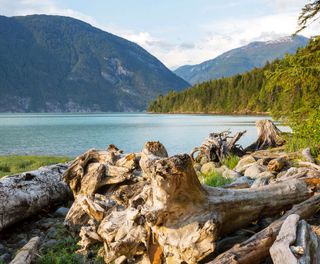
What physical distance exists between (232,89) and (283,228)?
469 ft

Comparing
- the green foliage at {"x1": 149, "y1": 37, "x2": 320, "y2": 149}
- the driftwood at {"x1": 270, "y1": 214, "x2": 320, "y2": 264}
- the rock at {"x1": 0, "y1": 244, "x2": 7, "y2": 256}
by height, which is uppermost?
the green foliage at {"x1": 149, "y1": 37, "x2": 320, "y2": 149}

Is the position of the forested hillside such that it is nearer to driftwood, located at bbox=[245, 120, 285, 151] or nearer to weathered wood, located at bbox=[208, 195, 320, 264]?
driftwood, located at bbox=[245, 120, 285, 151]

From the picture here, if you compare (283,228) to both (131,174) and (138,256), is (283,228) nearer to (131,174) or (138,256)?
(138,256)

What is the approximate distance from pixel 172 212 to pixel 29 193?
17.2ft

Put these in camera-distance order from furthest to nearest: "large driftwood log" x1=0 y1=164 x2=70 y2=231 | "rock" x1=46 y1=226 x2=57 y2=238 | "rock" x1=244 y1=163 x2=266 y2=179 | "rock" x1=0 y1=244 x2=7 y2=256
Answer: "rock" x1=244 y1=163 x2=266 y2=179, "large driftwood log" x1=0 y1=164 x2=70 y2=231, "rock" x1=46 y1=226 x2=57 y2=238, "rock" x1=0 y1=244 x2=7 y2=256

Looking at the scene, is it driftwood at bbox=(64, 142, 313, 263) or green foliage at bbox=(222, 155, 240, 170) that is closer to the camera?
driftwood at bbox=(64, 142, 313, 263)

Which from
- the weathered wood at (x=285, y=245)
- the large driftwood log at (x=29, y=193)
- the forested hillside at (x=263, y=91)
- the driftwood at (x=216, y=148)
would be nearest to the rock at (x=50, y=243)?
the large driftwood log at (x=29, y=193)

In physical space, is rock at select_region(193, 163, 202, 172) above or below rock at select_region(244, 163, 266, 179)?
below

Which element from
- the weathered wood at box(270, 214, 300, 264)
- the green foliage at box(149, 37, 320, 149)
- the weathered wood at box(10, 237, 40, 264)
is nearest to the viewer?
the weathered wood at box(270, 214, 300, 264)

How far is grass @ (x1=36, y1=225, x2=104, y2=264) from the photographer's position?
6969 millimetres

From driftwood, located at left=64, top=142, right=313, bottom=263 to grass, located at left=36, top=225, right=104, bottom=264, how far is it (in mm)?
230

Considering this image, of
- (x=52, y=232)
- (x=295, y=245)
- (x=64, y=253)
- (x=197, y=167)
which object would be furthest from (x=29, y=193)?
(x=197, y=167)

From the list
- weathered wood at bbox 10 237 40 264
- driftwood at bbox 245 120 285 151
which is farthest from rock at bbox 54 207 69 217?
driftwood at bbox 245 120 285 151

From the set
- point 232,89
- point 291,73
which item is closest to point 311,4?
point 291,73
